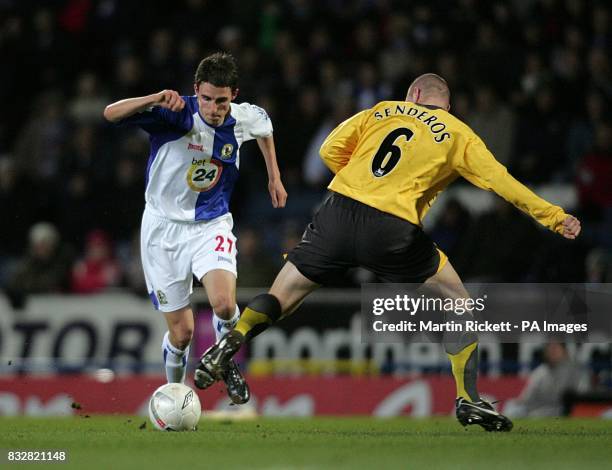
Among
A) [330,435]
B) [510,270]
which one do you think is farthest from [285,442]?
[510,270]

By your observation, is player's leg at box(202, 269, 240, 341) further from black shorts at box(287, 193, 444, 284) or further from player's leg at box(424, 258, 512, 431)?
player's leg at box(424, 258, 512, 431)

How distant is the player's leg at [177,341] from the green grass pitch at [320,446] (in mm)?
459

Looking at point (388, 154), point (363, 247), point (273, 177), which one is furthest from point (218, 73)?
point (363, 247)

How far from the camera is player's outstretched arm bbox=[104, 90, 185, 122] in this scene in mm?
7762

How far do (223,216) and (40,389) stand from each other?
4594 millimetres

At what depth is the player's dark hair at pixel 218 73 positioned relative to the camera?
821cm

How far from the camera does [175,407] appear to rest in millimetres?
8094

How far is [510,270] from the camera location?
12.3 m

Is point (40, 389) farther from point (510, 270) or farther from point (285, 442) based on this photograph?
point (285, 442)

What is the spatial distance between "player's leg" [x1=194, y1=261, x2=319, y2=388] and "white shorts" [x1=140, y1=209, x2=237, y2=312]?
0.63 metres

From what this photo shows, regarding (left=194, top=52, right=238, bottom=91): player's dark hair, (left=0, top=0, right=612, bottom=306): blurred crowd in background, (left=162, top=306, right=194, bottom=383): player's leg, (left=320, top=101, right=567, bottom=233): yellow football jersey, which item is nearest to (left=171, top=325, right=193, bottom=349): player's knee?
(left=162, top=306, right=194, bottom=383): player's leg

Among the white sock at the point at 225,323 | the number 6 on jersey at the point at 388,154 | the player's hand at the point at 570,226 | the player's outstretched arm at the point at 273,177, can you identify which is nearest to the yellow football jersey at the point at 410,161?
the number 6 on jersey at the point at 388,154

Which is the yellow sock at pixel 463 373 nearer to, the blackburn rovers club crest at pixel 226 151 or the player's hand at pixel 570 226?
the player's hand at pixel 570 226

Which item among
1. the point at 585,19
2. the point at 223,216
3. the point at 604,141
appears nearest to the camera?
the point at 223,216
